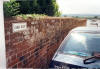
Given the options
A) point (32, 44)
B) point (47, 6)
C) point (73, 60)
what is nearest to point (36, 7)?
point (47, 6)

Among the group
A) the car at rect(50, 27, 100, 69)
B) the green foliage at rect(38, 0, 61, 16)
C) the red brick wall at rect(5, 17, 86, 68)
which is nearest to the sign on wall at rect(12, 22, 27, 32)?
the red brick wall at rect(5, 17, 86, 68)

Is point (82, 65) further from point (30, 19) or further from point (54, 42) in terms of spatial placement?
point (54, 42)

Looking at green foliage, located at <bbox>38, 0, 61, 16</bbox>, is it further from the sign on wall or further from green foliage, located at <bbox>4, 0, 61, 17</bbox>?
the sign on wall

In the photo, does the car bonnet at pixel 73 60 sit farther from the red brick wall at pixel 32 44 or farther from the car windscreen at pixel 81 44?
→ the red brick wall at pixel 32 44

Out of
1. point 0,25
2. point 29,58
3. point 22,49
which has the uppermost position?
point 0,25

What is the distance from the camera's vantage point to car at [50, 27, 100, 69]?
9.44 feet

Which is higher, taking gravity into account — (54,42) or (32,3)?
(32,3)

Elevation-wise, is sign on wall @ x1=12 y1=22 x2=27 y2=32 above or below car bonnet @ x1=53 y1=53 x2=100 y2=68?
above

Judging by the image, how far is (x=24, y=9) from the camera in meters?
7.19

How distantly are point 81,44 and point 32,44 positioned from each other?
0.97 m

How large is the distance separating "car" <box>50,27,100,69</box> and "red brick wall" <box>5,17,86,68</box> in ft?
1.84

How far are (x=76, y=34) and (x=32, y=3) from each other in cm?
408

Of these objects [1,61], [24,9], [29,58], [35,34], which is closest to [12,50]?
[1,61]

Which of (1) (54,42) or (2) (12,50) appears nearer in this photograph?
(2) (12,50)
